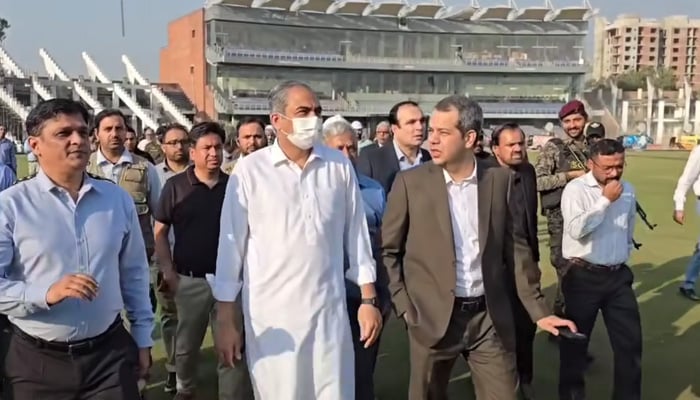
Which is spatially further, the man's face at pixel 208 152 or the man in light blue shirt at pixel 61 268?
the man's face at pixel 208 152

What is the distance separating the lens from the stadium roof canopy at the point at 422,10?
62.1m

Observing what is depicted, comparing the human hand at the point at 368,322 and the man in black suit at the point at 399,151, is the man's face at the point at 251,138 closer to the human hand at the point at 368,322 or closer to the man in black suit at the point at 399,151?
the man in black suit at the point at 399,151

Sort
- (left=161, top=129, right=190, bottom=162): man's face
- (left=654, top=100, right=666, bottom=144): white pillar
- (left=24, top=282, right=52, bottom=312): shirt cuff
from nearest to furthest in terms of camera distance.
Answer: (left=24, top=282, right=52, bottom=312): shirt cuff
(left=161, top=129, right=190, bottom=162): man's face
(left=654, top=100, right=666, bottom=144): white pillar

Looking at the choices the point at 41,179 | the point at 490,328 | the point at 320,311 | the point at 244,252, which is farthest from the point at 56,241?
the point at 490,328

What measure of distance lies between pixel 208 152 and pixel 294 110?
1545 millimetres

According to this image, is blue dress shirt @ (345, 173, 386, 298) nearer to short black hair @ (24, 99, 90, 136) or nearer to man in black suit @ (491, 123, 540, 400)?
man in black suit @ (491, 123, 540, 400)

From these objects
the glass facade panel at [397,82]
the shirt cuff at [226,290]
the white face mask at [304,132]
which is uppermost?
the glass facade panel at [397,82]

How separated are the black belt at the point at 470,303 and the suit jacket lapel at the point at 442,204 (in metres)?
0.31

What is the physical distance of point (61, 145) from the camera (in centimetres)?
282

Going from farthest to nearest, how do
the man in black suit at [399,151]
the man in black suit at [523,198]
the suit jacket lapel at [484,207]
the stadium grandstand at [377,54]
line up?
the stadium grandstand at [377,54], the man in black suit at [399,151], the man in black suit at [523,198], the suit jacket lapel at [484,207]

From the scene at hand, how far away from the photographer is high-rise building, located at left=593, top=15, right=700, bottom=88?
145375mm

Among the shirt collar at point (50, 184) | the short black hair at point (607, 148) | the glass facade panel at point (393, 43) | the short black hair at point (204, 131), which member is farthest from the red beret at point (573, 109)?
the glass facade panel at point (393, 43)

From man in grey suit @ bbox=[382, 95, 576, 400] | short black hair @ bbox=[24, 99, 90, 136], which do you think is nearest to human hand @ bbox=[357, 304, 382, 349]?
man in grey suit @ bbox=[382, 95, 576, 400]

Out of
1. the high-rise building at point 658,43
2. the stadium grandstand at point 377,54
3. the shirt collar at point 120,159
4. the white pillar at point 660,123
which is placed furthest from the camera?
the high-rise building at point 658,43
